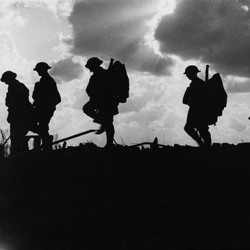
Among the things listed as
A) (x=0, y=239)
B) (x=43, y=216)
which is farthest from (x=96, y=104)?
(x=0, y=239)

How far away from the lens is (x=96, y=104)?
1003cm

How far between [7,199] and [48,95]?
2.51 metres

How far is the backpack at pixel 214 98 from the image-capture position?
410 inches

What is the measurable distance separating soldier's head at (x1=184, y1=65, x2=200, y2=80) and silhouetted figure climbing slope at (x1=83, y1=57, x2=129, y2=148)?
142 cm

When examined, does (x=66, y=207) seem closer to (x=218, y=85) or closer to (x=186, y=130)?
(x=186, y=130)

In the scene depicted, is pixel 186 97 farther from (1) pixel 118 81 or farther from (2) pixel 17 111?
(2) pixel 17 111

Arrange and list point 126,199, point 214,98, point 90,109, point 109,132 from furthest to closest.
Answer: point 214,98 < point 90,109 < point 109,132 < point 126,199

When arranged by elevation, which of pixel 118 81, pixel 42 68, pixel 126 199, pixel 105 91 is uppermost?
pixel 42 68

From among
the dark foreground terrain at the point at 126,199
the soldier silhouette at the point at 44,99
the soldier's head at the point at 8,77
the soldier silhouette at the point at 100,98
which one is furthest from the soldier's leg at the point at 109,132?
the soldier's head at the point at 8,77

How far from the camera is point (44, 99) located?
440 inches

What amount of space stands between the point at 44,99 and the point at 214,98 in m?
3.83

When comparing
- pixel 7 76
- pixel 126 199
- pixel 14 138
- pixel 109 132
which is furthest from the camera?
pixel 14 138

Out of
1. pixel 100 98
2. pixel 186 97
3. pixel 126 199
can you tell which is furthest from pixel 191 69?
pixel 126 199

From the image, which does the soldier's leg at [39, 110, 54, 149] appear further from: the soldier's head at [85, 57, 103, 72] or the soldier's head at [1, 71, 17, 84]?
the soldier's head at [85, 57, 103, 72]
